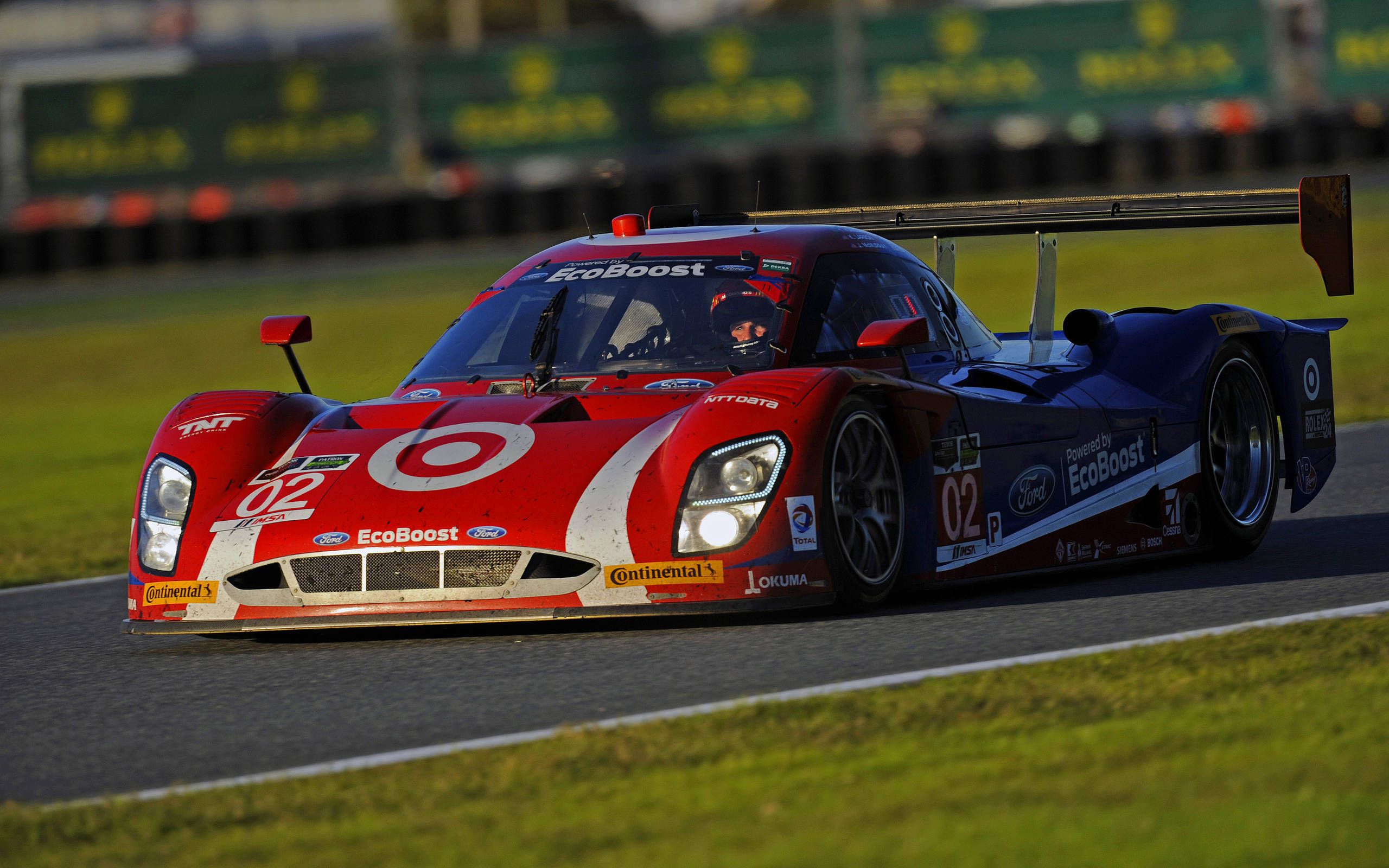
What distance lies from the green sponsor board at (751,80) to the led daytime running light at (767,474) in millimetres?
32482

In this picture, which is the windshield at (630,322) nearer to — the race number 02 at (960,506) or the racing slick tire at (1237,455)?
the race number 02 at (960,506)

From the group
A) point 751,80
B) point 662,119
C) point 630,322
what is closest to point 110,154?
point 662,119

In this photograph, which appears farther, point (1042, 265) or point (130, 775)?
point (1042, 265)

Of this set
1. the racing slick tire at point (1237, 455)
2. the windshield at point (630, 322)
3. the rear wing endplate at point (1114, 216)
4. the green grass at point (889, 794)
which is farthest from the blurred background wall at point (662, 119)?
the green grass at point (889, 794)

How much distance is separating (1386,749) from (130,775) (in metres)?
2.78

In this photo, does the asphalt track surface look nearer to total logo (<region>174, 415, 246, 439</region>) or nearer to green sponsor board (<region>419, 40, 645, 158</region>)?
total logo (<region>174, 415, 246, 439</region>)

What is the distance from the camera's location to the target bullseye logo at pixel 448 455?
648 centimetres

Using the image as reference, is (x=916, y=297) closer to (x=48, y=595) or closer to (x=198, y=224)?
(x=48, y=595)

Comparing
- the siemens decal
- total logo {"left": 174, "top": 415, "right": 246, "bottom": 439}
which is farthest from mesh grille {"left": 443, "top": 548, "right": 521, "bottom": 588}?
the siemens decal

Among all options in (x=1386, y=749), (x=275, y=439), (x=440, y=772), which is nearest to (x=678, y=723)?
(x=440, y=772)

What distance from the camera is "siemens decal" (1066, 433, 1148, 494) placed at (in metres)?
7.50

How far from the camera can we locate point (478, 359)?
7637 millimetres

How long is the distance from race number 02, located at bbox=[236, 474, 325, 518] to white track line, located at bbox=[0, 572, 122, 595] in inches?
113

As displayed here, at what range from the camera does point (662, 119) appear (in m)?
Answer: 38.7
